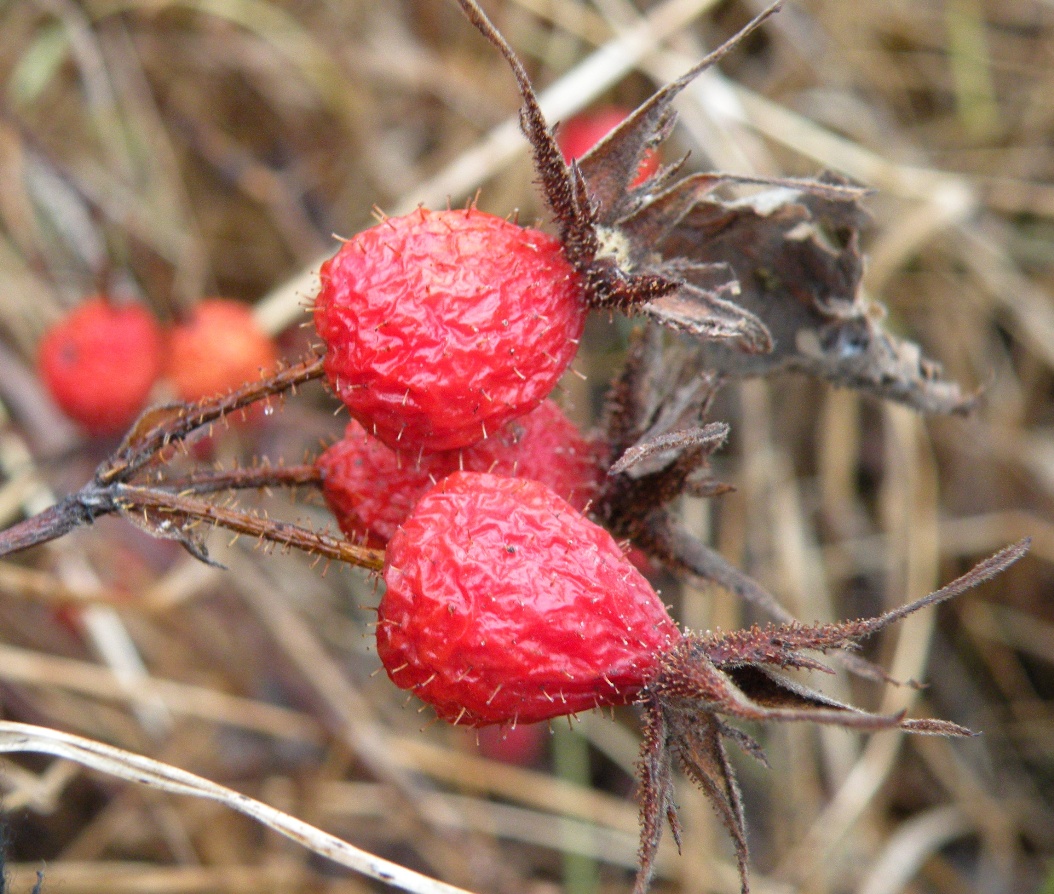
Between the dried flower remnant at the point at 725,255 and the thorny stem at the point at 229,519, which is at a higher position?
the dried flower remnant at the point at 725,255

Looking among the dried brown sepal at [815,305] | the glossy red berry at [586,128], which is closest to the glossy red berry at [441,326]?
the dried brown sepal at [815,305]

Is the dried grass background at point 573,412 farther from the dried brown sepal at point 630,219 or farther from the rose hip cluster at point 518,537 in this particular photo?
the dried brown sepal at point 630,219

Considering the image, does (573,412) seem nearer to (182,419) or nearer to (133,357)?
(133,357)

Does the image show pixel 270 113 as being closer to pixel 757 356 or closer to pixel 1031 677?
pixel 757 356

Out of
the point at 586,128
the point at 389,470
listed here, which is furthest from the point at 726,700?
the point at 586,128

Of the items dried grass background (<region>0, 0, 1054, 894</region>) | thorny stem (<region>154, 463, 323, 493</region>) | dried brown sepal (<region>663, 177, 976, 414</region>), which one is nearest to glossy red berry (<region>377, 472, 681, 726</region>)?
thorny stem (<region>154, 463, 323, 493</region>)

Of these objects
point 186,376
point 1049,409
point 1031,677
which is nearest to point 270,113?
point 186,376
